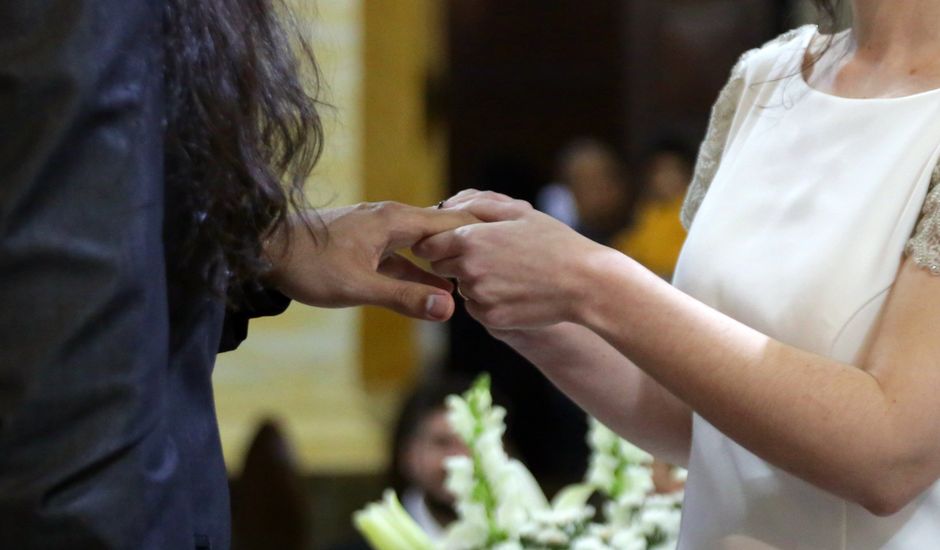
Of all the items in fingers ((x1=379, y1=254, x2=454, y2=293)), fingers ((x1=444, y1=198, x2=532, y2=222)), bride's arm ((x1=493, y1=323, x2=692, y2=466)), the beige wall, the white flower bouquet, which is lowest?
the beige wall

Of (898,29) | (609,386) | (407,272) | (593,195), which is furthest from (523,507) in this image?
(593,195)

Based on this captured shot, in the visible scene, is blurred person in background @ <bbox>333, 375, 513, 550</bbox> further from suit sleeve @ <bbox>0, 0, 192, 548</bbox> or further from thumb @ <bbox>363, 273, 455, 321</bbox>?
suit sleeve @ <bbox>0, 0, 192, 548</bbox>

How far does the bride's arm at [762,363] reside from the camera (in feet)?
4.13

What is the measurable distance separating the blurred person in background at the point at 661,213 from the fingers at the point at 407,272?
3.83 metres

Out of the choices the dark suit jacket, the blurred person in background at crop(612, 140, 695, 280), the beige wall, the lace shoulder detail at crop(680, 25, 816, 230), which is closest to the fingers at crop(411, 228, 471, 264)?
the lace shoulder detail at crop(680, 25, 816, 230)

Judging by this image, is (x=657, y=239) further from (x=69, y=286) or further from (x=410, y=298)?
(x=69, y=286)

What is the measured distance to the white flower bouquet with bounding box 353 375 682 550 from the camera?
5.84ft

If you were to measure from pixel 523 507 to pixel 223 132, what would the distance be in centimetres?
95

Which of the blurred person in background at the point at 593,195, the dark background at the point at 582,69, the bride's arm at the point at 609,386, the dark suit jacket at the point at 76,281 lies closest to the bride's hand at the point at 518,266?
the bride's arm at the point at 609,386

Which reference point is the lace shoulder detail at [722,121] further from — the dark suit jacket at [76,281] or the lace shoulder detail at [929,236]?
the dark suit jacket at [76,281]

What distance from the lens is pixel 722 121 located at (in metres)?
1.73

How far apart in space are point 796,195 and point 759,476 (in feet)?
0.99

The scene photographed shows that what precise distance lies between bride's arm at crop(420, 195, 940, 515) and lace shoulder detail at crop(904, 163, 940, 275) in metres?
0.01

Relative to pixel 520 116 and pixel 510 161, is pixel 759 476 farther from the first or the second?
pixel 520 116
